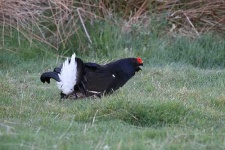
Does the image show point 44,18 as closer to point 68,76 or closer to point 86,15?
point 86,15

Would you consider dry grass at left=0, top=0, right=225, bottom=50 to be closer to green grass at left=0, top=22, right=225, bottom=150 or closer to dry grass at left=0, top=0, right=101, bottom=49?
dry grass at left=0, top=0, right=101, bottom=49

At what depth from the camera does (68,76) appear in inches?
269

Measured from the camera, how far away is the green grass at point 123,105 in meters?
5.07

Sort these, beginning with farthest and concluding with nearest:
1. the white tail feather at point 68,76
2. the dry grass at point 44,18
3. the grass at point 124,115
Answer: the dry grass at point 44,18, the white tail feather at point 68,76, the grass at point 124,115

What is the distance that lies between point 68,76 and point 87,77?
298mm

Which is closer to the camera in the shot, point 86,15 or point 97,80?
point 97,80

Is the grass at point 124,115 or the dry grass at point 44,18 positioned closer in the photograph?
the grass at point 124,115

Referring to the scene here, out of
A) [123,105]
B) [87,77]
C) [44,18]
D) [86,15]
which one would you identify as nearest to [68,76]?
[87,77]

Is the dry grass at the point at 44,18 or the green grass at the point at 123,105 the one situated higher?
the dry grass at the point at 44,18

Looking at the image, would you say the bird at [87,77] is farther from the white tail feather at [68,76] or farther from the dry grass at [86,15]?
the dry grass at [86,15]

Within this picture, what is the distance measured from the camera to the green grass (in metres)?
5.07

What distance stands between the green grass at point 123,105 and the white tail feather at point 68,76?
0.48 ft

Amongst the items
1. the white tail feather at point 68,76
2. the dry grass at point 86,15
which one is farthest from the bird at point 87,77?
the dry grass at point 86,15

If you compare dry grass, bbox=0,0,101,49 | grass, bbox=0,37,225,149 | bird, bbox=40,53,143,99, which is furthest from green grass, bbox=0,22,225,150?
dry grass, bbox=0,0,101,49
